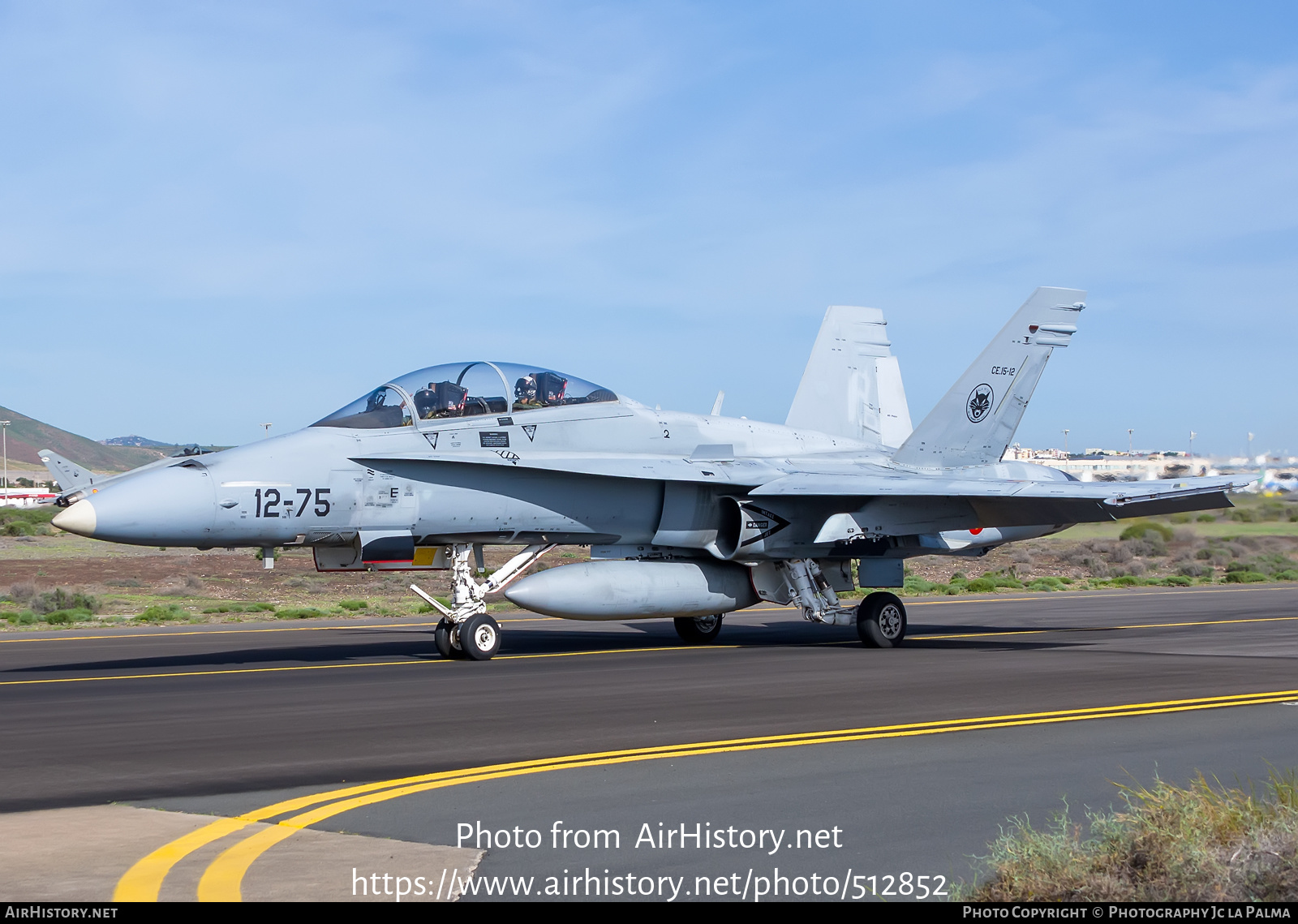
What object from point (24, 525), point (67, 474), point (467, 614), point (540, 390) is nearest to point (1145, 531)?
point (540, 390)

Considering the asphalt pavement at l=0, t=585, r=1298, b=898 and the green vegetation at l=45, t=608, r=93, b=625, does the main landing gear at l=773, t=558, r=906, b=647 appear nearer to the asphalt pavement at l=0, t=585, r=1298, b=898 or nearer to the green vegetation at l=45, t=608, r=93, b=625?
the asphalt pavement at l=0, t=585, r=1298, b=898

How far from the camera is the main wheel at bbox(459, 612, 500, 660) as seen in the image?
16016 mm

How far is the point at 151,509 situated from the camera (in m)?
13.4

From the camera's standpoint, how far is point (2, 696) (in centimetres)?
1257

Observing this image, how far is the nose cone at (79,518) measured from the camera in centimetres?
1284

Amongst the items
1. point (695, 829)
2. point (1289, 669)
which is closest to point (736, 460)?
point (1289, 669)

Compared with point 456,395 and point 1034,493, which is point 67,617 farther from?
point 1034,493

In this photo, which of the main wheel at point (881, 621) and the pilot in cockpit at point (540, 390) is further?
the main wheel at point (881, 621)

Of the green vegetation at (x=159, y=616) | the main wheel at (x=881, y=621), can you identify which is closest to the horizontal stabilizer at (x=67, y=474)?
the main wheel at (x=881, y=621)

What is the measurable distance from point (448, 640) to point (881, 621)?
6179 millimetres

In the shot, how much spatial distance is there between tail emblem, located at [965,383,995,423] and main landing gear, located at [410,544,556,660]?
324 inches

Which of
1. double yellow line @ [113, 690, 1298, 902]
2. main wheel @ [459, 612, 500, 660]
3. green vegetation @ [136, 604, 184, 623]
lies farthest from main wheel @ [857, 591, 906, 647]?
green vegetation @ [136, 604, 184, 623]

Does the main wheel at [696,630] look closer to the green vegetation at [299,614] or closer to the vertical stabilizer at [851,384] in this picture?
the vertical stabilizer at [851,384]
